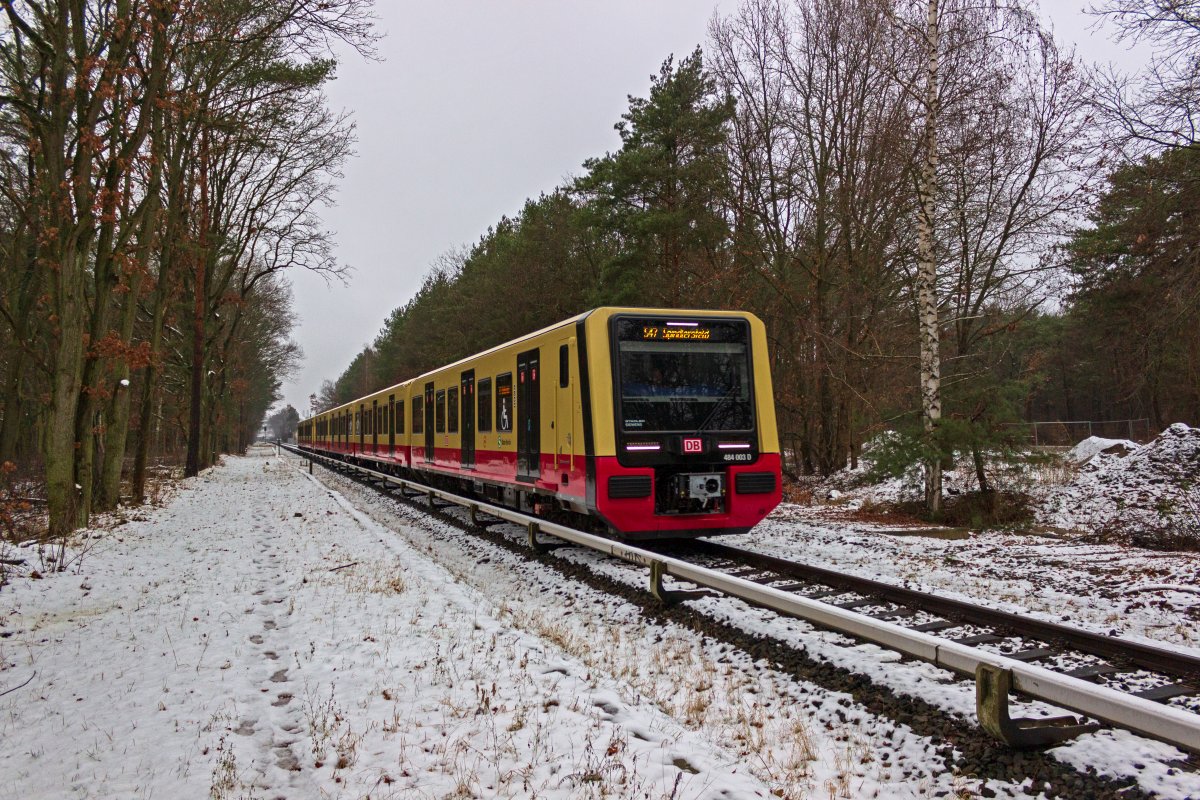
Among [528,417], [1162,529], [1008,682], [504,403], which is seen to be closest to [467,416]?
[504,403]

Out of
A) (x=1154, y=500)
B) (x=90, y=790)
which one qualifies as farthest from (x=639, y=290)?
(x=90, y=790)

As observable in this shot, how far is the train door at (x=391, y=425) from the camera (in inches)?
942

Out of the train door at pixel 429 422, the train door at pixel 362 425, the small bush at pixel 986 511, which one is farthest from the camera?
the train door at pixel 362 425

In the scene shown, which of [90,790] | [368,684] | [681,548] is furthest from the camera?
[681,548]

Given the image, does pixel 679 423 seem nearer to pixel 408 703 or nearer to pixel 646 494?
pixel 646 494

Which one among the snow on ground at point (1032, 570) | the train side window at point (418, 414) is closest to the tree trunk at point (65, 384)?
the train side window at point (418, 414)

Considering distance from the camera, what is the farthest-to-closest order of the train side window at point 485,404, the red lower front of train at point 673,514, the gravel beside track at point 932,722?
1. the train side window at point 485,404
2. the red lower front of train at point 673,514
3. the gravel beside track at point 932,722

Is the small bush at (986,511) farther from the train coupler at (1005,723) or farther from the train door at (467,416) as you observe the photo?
the train coupler at (1005,723)

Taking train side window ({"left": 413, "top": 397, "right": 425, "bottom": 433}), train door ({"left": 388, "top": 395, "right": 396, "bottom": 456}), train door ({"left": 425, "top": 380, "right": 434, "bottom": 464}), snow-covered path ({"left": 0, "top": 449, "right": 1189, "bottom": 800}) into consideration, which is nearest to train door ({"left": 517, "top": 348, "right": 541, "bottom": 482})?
snow-covered path ({"left": 0, "top": 449, "right": 1189, "bottom": 800})

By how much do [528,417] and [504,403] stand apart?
4.33 ft

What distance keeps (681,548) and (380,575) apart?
3.94m

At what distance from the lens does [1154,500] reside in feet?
35.1

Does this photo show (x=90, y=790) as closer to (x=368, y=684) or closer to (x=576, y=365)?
(x=368, y=684)

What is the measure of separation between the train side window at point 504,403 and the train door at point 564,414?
2.20 meters
